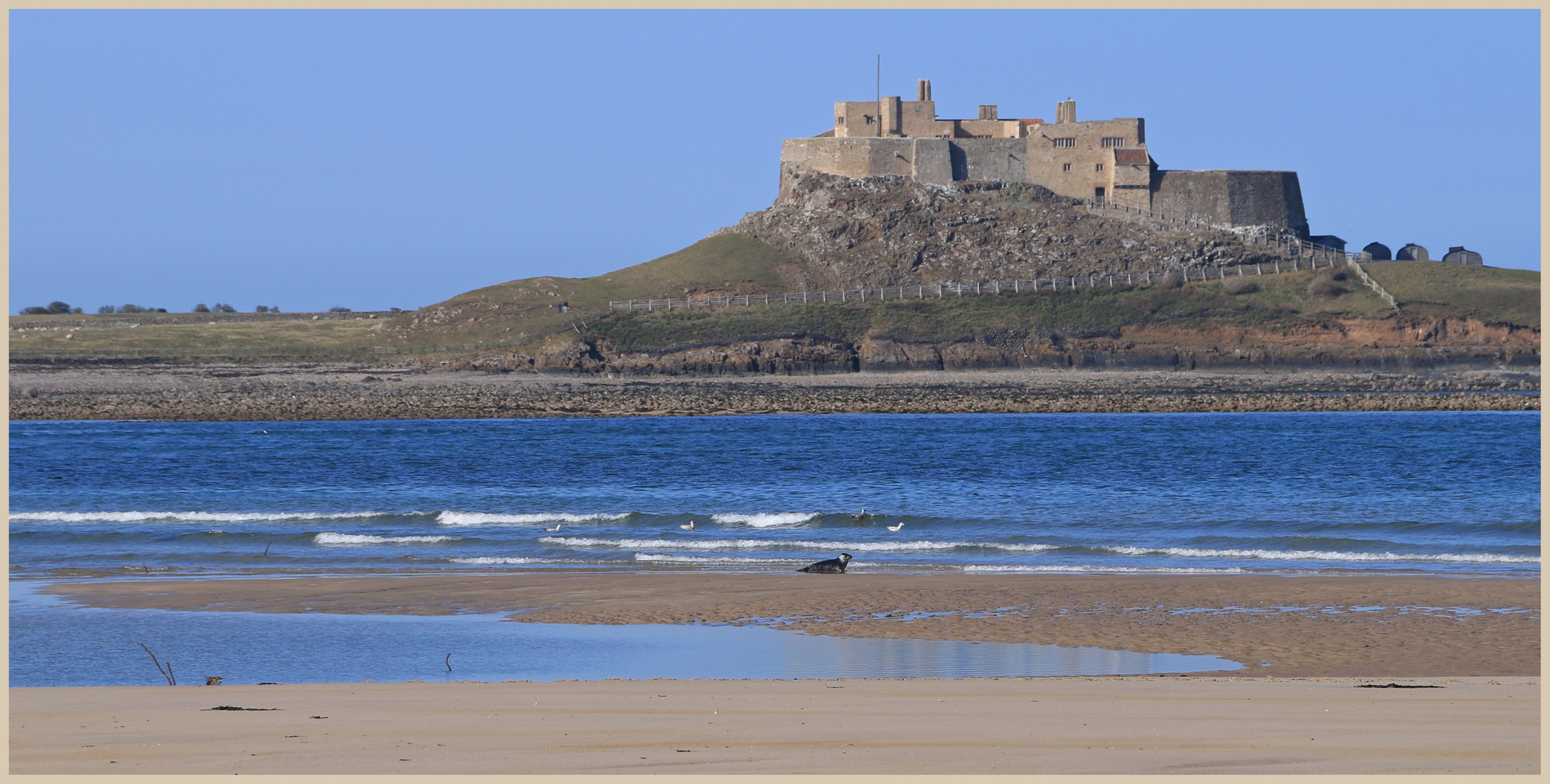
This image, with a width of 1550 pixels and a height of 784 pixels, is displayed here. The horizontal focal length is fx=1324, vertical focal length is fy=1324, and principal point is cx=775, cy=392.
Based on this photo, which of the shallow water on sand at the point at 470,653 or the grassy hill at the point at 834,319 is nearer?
the shallow water on sand at the point at 470,653

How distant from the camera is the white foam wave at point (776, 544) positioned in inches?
850

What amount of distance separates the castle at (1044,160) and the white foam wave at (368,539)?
8150 cm

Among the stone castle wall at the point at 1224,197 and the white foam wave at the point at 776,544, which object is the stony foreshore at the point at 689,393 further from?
the white foam wave at the point at 776,544

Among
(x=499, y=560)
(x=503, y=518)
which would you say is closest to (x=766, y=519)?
(x=503, y=518)

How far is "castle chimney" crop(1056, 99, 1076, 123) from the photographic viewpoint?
101188mm

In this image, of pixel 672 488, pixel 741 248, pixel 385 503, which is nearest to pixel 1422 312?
pixel 741 248

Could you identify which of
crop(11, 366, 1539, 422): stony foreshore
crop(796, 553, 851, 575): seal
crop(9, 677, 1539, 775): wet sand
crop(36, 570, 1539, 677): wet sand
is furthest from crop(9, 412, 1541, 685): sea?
crop(11, 366, 1539, 422): stony foreshore

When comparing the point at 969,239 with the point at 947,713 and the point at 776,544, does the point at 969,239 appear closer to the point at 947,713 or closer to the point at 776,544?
the point at 776,544

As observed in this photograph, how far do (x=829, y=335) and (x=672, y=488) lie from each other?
2171 inches

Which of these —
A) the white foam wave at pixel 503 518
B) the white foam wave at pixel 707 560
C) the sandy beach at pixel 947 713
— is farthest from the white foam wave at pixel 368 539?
the sandy beach at pixel 947 713

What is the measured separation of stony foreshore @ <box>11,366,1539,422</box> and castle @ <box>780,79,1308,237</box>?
24523 mm

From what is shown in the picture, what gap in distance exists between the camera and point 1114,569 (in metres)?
18.8

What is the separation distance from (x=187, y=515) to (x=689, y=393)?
42.0 meters

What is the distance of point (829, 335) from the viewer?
280 ft
